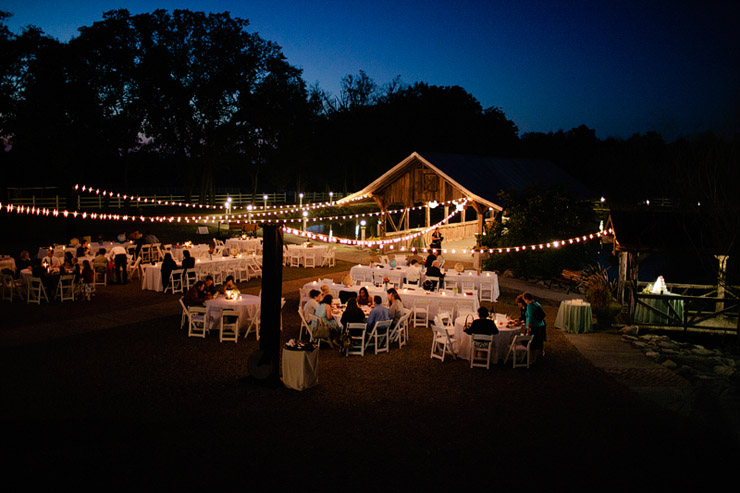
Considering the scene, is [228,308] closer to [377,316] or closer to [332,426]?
[377,316]

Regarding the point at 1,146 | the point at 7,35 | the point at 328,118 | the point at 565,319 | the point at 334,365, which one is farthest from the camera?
the point at 328,118

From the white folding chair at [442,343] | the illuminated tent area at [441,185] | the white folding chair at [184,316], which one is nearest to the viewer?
the white folding chair at [442,343]

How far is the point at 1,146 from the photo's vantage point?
28.6m

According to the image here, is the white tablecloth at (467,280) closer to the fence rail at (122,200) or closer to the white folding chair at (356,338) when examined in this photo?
the white folding chair at (356,338)

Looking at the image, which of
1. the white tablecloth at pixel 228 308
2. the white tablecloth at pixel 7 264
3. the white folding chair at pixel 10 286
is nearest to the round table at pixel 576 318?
the white tablecloth at pixel 228 308

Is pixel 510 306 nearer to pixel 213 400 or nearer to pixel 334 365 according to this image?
pixel 334 365

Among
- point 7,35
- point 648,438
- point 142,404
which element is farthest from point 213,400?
point 7,35

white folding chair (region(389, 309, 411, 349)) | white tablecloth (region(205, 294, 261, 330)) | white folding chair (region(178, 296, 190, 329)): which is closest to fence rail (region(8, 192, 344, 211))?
white folding chair (region(178, 296, 190, 329))

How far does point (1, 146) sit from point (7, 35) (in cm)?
545

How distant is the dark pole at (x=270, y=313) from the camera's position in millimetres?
8719

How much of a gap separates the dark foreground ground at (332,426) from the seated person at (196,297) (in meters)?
1.20

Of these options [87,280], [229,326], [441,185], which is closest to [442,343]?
[229,326]

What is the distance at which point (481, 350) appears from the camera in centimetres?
1032

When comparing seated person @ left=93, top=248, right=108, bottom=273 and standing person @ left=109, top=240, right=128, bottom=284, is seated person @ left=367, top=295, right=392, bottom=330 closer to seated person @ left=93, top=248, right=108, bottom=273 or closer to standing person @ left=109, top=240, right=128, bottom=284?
standing person @ left=109, top=240, right=128, bottom=284
